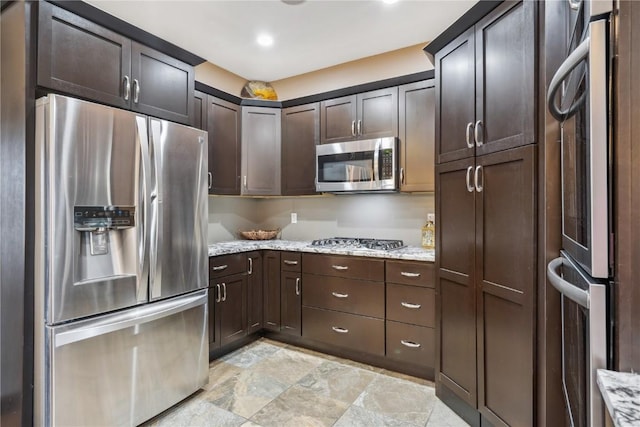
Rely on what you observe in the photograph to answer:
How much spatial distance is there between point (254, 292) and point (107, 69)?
6.66ft

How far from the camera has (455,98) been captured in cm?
196

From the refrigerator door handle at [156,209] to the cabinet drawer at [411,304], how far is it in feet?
5.25

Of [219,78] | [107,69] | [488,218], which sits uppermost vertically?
[219,78]

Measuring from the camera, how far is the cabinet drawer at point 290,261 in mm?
2924

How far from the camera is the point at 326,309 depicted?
2789 mm

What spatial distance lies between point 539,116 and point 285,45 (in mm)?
2229

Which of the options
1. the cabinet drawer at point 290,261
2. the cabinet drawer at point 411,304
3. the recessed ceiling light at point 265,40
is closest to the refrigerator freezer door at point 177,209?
the cabinet drawer at point 290,261

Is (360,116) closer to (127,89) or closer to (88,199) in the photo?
(127,89)

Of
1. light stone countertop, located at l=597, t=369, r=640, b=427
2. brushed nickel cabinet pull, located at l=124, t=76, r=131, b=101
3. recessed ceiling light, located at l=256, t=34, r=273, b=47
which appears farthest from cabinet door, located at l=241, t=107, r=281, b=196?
light stone countertop, located at l=597, t=369, r=640, b=427

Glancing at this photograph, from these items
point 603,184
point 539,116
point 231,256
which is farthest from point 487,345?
point 231,256

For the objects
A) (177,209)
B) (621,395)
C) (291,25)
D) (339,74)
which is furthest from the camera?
(339,74)

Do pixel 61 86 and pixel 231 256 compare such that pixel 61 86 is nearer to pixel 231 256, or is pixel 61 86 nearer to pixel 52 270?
pixel 52 270

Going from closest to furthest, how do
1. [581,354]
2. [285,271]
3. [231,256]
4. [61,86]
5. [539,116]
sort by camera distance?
[581,354], [539,116], [61,86], [231,256], [285,271]

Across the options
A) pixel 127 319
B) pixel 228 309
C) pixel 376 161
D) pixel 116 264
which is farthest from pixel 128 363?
pixel 376 161
